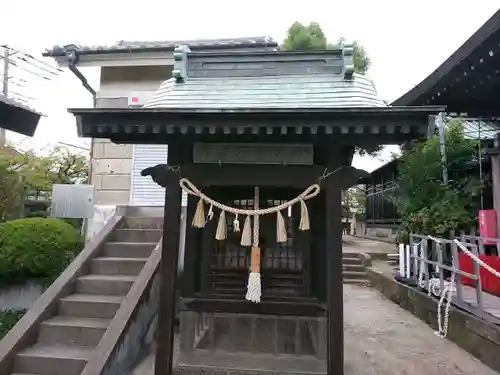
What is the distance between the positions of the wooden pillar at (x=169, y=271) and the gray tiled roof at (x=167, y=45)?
225 inches

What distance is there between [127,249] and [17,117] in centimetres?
307

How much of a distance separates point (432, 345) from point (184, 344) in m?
4.26

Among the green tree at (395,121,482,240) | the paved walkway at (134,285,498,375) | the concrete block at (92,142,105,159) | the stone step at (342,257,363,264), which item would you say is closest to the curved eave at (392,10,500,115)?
the green tree at (395,121,482,240)

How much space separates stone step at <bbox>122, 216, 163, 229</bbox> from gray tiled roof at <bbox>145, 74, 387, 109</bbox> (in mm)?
3626

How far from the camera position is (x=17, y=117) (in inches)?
263

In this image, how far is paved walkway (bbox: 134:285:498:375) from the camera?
5633mm

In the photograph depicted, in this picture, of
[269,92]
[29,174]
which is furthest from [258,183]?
[29,174]

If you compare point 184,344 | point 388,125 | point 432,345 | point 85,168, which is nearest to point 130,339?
point 184,344

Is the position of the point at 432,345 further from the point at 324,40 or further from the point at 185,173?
the point at 324,40

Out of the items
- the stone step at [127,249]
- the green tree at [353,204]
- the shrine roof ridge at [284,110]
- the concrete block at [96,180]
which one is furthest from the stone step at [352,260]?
the green tree at [353,204]

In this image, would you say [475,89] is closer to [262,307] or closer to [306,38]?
[262,307]

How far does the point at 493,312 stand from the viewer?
6.27 meters

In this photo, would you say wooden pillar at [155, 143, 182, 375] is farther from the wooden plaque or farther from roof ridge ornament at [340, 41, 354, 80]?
roof ridge ornament at [340, 41, 354, 80]

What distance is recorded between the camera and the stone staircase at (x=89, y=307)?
5315 mm
